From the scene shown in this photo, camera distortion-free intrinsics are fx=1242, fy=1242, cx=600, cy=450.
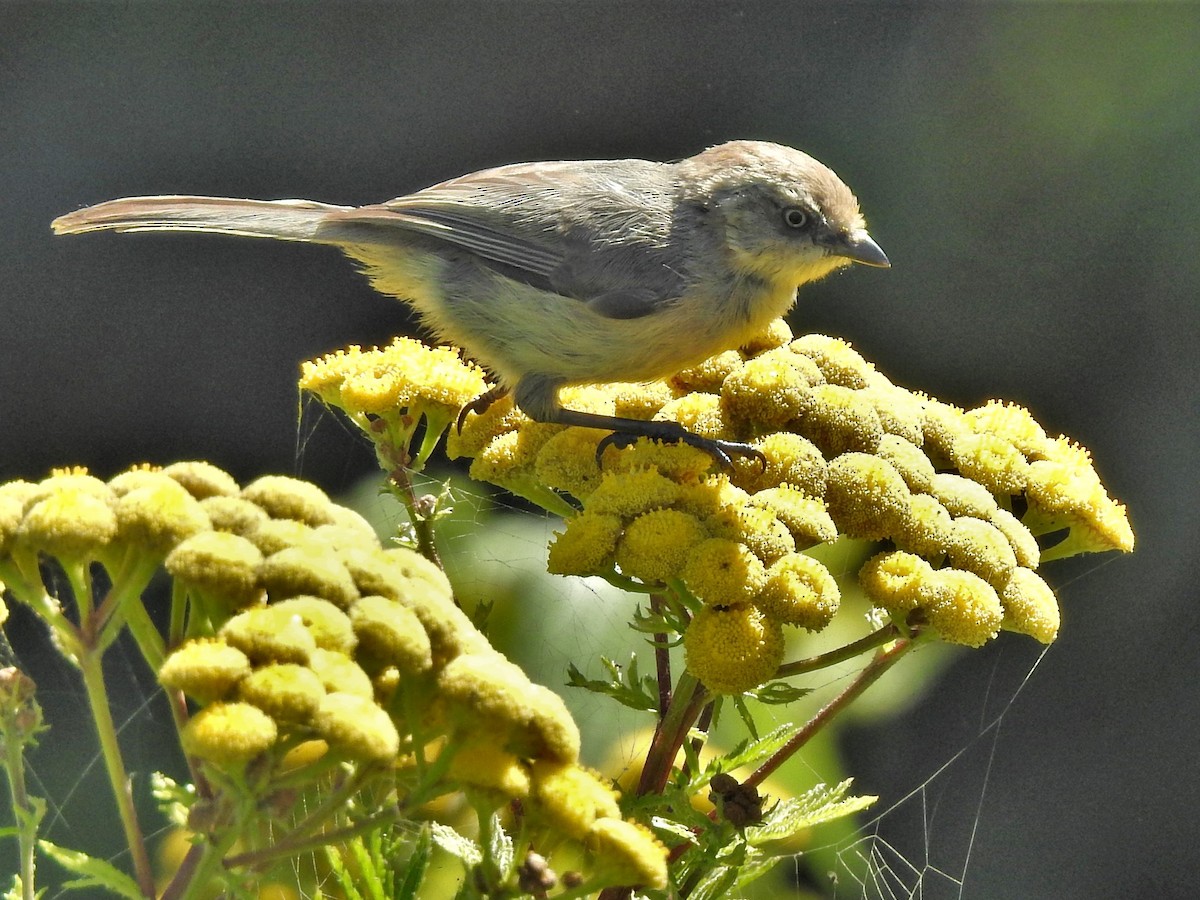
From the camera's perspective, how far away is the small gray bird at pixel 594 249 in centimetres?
167

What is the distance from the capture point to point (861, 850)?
59.6 inches

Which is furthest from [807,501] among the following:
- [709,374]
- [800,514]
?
[709,374]

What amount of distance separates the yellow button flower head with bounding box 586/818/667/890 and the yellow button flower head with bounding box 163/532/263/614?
290mm

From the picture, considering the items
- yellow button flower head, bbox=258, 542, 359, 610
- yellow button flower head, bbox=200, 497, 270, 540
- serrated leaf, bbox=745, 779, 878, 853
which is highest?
yellow button flower head, bbox=200, 497, 270, 540

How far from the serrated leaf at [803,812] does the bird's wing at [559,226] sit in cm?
74

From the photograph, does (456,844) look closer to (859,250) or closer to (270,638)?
(270,638)

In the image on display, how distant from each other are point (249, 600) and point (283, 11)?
2429mm

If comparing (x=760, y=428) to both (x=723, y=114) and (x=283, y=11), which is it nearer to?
(x=723, y=114)

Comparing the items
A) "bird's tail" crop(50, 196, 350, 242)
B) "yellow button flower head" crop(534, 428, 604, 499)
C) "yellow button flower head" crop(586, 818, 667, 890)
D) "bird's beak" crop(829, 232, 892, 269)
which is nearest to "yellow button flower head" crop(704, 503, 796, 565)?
"yellow button flower head" crop(534, 428, 604, 499)

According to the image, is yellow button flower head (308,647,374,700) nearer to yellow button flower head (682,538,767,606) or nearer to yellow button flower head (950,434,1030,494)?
yellow button flower head (682,538,767,606)

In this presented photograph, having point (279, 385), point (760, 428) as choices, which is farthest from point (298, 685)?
point (279, 385)

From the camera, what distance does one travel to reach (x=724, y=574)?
42.0 inches

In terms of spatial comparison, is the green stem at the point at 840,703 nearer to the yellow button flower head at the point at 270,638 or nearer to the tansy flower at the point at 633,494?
the tansy flower at the point at 633,494

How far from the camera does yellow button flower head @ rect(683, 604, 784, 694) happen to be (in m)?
1.03
